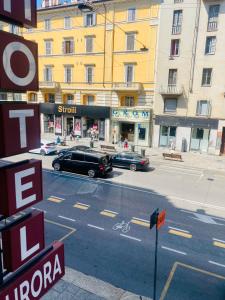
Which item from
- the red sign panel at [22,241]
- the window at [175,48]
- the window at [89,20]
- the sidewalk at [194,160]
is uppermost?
the window at [89,20]

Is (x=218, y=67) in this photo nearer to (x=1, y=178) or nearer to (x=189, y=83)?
(x=189, y=83)

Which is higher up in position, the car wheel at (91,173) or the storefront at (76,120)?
the storefront at (76,120)

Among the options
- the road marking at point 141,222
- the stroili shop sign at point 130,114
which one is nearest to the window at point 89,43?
the stroili shop sign at point 130,114

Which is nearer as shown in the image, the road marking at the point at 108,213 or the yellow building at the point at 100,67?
the road marking at the point at 108,213

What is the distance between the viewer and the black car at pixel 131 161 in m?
19.6

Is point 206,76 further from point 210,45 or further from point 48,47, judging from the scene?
point 48,47

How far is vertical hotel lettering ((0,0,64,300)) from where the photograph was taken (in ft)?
11.3

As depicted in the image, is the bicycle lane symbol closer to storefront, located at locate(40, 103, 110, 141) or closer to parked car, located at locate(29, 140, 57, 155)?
parked car, located at locate(29, 140, 57, 155)

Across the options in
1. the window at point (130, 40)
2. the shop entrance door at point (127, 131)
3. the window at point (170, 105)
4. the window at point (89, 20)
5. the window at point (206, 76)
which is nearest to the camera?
the window at point (206, 76)

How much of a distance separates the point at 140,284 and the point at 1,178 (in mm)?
5885

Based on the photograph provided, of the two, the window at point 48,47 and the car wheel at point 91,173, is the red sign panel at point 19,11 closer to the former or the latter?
the car wheel at point 91,173

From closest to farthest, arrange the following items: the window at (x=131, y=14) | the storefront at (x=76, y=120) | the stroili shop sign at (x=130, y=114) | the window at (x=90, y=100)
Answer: the window at (x=131, y=14)
the stroili shop sign at (x=130, y=114)
the storefront at (x=76, y=120)
the window at (x=90, y=100)

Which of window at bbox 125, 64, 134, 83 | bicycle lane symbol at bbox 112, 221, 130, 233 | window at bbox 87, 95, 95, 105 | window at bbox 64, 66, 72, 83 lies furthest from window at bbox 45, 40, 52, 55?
bicycle lane symbol at bbox 112, 221, 130, 233

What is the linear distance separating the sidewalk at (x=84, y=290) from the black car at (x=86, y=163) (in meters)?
10.1
